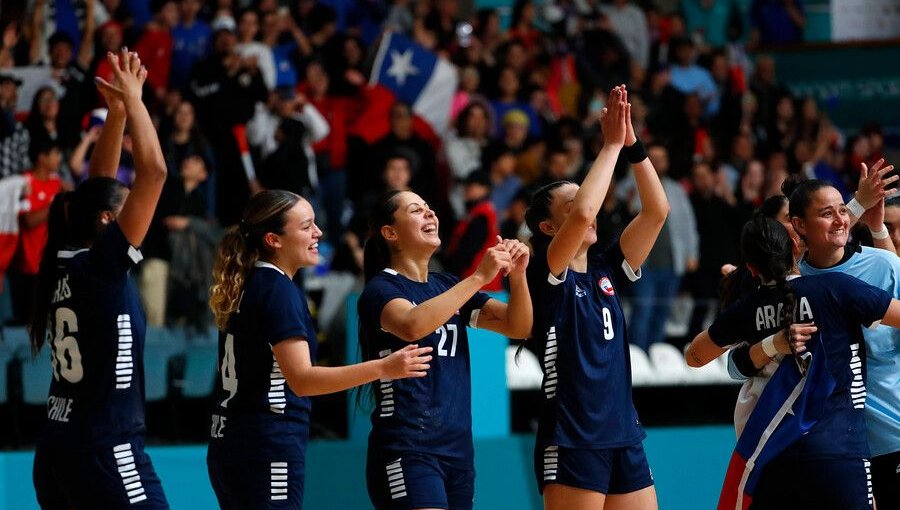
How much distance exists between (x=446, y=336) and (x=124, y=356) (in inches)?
47.3

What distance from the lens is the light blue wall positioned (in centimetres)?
708

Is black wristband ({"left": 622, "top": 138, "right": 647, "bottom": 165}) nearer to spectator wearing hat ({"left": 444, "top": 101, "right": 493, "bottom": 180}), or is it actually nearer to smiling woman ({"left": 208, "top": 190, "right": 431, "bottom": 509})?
smiling woman ({"left": 208, "top": 190, "right": 431, "bottom": 509})

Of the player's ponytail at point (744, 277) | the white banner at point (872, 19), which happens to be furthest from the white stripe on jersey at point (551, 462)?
the white banner at point (872, 19)

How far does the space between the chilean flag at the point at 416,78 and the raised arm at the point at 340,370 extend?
8429mm

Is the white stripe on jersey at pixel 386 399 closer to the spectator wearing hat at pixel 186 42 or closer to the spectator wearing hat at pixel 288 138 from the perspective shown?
the spectator wearing hat at pixel 288 138

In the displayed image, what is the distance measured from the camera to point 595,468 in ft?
17.4

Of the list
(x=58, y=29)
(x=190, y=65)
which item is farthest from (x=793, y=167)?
(x=58, y=29)

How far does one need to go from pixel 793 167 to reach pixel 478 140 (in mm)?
4065

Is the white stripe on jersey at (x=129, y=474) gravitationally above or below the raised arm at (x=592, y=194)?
below

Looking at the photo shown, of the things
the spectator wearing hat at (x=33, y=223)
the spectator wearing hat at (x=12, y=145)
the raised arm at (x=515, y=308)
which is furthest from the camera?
the spectator wearing hat at (x=12, y=145)

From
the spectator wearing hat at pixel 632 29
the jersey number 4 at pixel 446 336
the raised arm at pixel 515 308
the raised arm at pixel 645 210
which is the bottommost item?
the jersey number 4 at pixel 446 336

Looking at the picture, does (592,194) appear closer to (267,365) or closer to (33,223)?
(267,365)

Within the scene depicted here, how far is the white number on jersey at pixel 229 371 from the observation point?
485 centimetres

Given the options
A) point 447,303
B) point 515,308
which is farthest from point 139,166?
point 515,308
